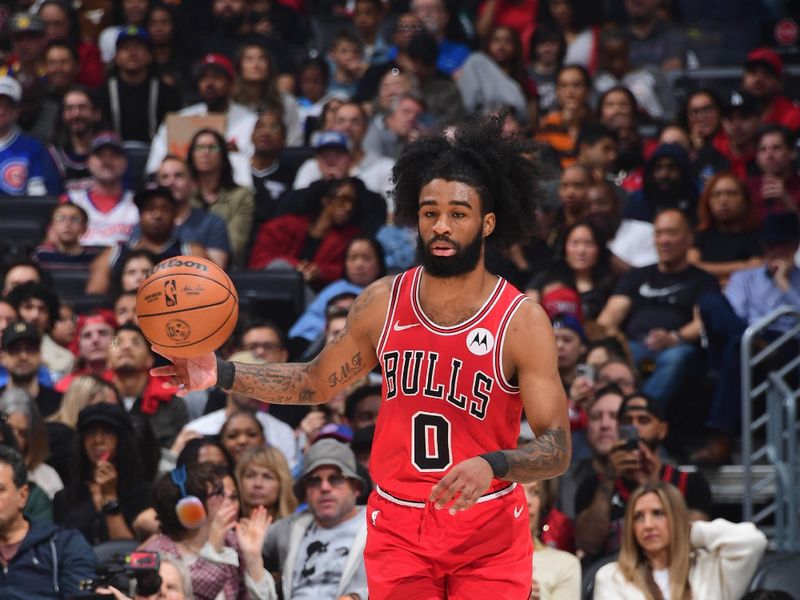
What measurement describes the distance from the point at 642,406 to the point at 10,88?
6.35 m

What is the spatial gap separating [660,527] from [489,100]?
600 cm

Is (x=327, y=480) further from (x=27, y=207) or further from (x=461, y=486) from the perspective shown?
(x=27, y=207)

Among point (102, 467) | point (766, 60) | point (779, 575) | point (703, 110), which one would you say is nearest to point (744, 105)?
point (703, 110)

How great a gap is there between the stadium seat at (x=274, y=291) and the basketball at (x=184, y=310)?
5.04 m

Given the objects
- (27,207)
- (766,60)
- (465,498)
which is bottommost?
(465,498)

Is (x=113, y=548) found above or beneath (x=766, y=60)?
beneath

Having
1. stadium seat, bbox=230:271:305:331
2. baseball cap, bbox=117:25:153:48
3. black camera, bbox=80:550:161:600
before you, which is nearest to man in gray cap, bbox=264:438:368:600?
black camera, bbox=80:550:161:600

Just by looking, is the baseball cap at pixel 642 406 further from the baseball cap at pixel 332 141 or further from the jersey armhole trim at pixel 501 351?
the baseball cap at pixel 332 141

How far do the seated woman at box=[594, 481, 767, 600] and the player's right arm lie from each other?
248cm

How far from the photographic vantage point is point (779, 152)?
457 inches

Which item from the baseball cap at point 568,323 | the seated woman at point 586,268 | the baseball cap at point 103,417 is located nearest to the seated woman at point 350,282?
the seated woman at point 586,268

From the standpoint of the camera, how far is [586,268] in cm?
1090

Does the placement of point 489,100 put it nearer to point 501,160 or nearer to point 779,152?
point 779,152

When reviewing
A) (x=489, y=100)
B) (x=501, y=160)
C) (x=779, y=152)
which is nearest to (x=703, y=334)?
(x=779, y=152)
